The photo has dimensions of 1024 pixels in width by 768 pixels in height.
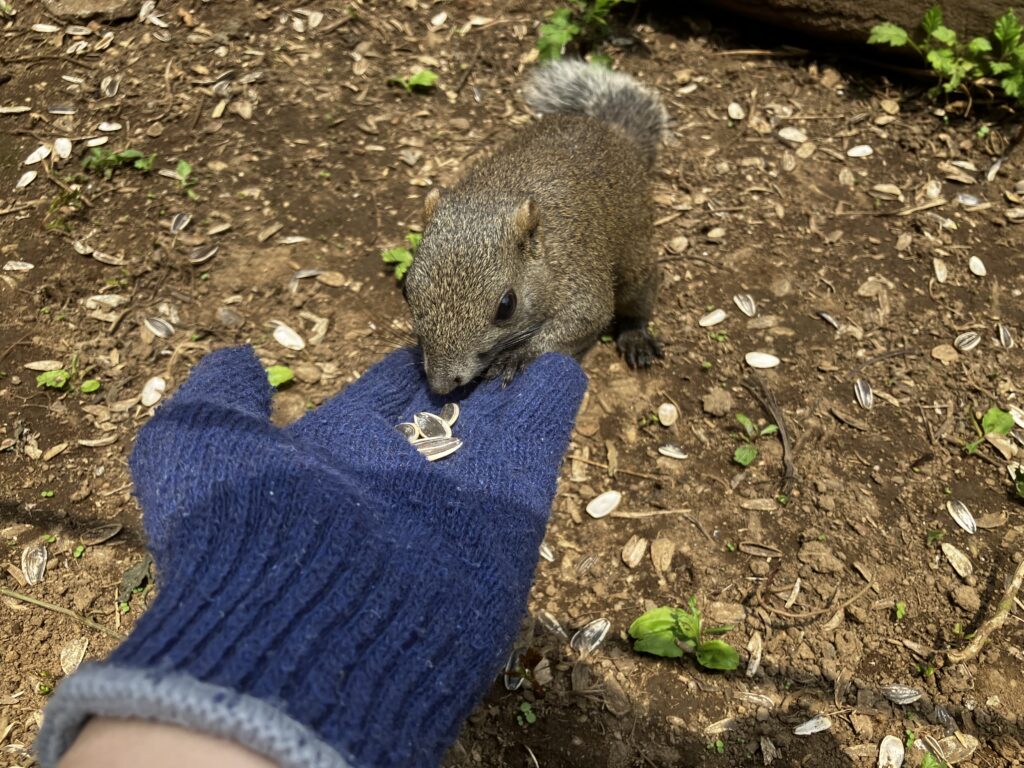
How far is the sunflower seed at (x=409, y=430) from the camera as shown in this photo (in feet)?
8.84

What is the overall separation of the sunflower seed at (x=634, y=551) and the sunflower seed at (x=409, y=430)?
44.1 inches

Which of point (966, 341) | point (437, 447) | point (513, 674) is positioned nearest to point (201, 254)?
point (437, 447)

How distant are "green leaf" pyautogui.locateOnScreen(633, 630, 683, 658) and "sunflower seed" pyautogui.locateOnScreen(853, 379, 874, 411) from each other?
156cm

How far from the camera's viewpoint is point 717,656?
2807 millimetres

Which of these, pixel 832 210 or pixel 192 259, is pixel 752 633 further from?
pixel 192 259

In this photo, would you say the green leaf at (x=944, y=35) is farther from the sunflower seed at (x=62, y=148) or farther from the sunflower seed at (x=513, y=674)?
the sunflower seed at (x=62, y=148)

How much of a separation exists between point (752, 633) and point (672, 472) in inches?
31.0

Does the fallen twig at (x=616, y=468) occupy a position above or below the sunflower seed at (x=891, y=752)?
above

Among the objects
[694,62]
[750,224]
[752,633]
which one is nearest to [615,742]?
[752,633]

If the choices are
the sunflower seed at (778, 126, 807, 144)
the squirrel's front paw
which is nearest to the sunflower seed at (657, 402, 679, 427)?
the squirrel's front paw

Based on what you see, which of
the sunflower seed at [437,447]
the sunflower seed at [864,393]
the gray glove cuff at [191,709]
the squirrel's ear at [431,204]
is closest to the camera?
the gray glove cuff at [191,709]

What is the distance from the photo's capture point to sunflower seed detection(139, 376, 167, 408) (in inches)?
138

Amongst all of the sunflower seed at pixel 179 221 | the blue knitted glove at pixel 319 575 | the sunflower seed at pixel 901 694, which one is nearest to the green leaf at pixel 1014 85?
the sunflower seed at pixel 901 694

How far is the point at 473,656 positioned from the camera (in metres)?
1.87
